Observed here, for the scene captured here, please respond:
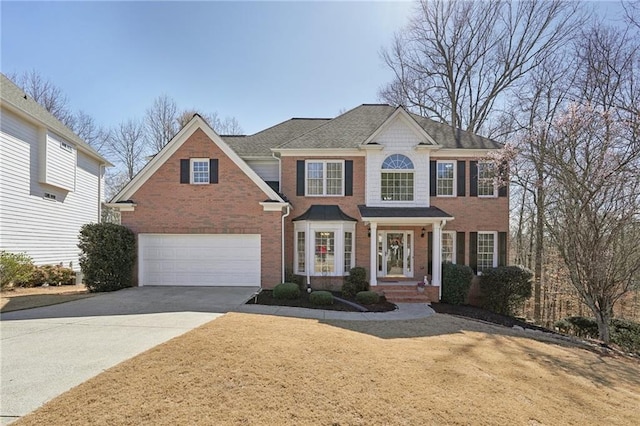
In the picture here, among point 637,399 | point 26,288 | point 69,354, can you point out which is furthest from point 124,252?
point 637,399

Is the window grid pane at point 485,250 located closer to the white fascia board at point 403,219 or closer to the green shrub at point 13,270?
the white fascia board at point 403,219

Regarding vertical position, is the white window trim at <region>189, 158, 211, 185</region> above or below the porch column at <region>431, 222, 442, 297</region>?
above

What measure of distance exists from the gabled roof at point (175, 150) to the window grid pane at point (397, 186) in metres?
4.85

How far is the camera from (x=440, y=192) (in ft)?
47.7

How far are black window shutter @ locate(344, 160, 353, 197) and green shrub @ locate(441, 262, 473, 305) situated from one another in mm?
5380

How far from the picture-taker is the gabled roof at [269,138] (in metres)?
15.6

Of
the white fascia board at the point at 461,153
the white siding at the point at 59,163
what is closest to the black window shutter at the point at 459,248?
the white fascia board at the point at 461,153

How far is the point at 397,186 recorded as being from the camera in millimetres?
14234

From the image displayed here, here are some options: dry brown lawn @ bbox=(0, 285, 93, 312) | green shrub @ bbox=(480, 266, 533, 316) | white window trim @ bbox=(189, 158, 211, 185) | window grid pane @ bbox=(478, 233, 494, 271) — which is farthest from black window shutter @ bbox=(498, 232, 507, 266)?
dry brown lawn @ bbox=(0, 285, 93, 312)

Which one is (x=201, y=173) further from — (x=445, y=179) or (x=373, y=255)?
(x=445, y=179)

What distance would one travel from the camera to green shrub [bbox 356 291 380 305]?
451 inches

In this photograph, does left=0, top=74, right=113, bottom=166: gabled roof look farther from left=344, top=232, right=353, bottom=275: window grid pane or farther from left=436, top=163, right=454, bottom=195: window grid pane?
left=436, top=163, right=454, bottom=195: window grid pane

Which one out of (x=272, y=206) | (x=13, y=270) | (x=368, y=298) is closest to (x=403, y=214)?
(x=368, y=298)

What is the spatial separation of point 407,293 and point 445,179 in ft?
18.9
